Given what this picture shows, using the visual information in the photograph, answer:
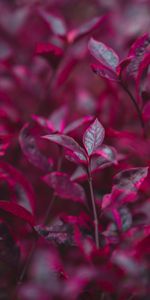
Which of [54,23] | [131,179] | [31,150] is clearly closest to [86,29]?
[54,23]

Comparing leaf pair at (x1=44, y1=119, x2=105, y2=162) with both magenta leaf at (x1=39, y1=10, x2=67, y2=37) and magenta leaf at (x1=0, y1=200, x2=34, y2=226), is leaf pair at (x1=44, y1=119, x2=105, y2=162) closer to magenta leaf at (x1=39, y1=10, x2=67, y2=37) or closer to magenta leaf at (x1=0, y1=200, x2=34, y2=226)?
magenta leaf at (x1=0, y1=200, x2=34, y2=226)

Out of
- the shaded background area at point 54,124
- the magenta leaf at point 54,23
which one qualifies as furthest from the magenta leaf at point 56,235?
the magenta leaf at point 54,23

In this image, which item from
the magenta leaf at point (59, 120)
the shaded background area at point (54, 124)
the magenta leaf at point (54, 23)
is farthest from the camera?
the magenta leaf at point (54, 23)

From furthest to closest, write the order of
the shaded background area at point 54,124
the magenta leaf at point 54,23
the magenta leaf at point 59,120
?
the magenta leaf at point 54,23 → the magenta leaf at point 59,120 → the shaded background area at point 54,124

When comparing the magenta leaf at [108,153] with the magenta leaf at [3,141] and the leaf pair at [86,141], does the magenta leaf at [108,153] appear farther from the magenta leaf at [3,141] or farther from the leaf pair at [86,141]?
the magenta leaf at [3,141]

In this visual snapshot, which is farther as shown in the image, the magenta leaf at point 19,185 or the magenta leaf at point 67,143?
the magenta leaf at point 19,185

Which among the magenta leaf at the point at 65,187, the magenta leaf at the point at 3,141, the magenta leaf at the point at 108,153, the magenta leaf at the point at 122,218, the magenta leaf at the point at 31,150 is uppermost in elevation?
the magenta leaf at the point at 3,141

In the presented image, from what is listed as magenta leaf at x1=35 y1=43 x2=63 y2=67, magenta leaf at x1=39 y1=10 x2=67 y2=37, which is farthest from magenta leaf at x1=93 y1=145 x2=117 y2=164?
magenta leaf at x1=39 y1=10 x2=67 y2=37
